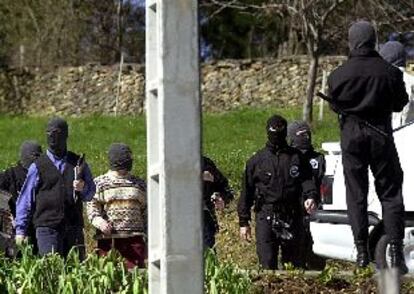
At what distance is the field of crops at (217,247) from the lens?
842 centimetres

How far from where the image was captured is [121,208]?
1095 centimetres

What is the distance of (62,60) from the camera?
42.4 m

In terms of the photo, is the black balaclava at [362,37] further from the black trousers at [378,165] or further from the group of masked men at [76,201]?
the group of masked men at [76,201]

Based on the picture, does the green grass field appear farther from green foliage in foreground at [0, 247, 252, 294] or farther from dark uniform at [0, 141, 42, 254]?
green foliage in foreground at [0, 247, 252, 294]

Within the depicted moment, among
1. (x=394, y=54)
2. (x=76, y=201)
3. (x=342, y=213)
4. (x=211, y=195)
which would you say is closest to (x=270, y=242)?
(x=211, y=195)

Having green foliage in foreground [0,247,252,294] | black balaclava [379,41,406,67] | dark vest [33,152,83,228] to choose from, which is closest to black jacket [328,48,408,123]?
black balaclava [379,41,406,67]

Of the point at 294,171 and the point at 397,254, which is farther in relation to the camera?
the point at 294,171

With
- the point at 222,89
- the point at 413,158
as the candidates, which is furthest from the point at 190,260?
the point at 222,89

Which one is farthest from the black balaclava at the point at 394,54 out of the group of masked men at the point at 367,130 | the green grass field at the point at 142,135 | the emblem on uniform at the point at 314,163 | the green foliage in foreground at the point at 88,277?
the green grass field at the point at 142,135

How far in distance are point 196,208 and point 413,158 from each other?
3824 millimetres

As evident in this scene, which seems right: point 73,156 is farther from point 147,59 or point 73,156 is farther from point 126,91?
point 126,91

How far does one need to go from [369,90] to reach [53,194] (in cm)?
320

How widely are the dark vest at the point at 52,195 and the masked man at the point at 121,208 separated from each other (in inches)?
7.9

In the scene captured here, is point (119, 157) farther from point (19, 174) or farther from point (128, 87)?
point (128, 87)
